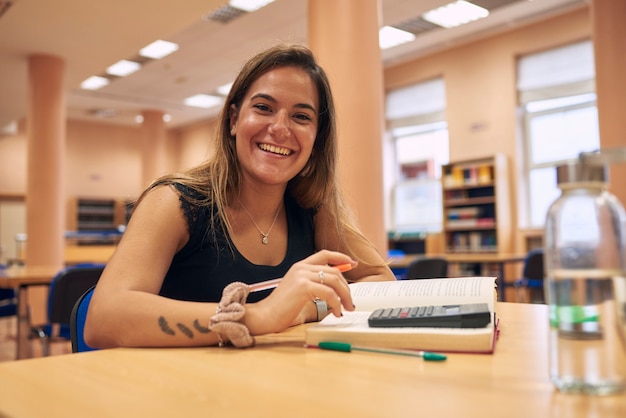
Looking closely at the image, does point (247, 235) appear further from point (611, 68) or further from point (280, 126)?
point (611, 68)

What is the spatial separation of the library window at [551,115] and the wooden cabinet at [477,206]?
0.39 m

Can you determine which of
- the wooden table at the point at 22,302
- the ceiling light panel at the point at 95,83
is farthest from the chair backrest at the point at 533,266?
the ceiling light panel at the point at 95,83

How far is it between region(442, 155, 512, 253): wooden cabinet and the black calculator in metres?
7.30

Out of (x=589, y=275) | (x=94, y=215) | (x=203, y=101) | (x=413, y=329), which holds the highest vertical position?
(x=203, y=101)

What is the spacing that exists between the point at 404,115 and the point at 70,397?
9.20m

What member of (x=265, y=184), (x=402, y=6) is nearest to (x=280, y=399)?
(x=265, y=184)

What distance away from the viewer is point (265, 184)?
1.56 metres

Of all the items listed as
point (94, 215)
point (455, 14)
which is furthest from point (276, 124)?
point (94, 215)

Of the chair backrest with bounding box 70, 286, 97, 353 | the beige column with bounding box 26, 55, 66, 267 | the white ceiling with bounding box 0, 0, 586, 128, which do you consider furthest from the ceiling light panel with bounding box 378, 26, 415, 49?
the chair backrest with bounding box 70, 286, 97, 353

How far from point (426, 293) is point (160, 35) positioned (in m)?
6.05

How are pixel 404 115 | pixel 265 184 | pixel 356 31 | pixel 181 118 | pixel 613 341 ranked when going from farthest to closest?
1. pixel 181 118
2. pixel 404 115
3. pixel 356 31
4. pixel 265 184
5. pixel 613 341

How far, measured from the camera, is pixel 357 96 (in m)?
3.62

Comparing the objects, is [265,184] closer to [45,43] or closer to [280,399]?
[280,399]

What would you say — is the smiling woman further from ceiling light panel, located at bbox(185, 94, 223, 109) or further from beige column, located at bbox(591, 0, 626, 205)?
ceiling light panel, located at bbox(185, 94, 223, 109)
